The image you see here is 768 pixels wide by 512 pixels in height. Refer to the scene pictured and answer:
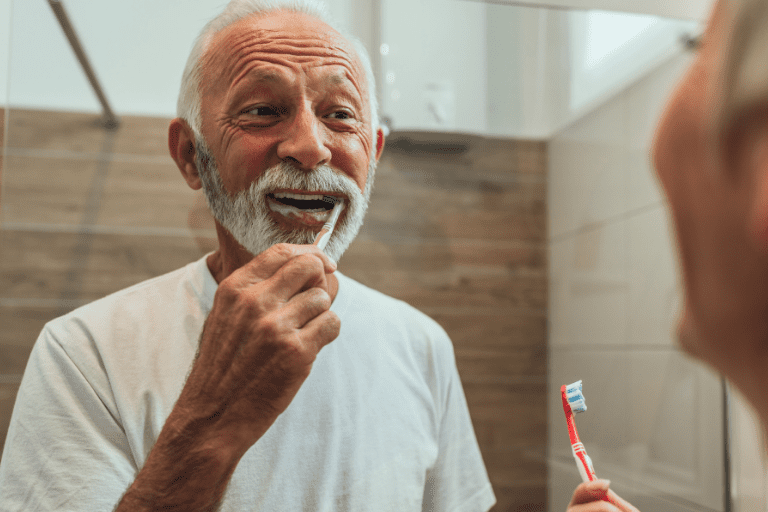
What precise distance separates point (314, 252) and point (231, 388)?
0.15 metres

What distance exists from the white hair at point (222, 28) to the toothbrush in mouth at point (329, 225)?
0.44 feet

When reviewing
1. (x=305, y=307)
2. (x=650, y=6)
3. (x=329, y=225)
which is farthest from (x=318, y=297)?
(x=650, y=6)

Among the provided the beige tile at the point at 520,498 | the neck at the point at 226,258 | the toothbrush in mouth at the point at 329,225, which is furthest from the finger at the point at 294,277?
the beige tile at the point at 520,498

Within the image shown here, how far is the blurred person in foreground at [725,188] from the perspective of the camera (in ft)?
0.67

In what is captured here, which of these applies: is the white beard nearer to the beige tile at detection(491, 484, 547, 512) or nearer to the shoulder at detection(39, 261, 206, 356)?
the shoulder at detection(39, 261, 206, 356)

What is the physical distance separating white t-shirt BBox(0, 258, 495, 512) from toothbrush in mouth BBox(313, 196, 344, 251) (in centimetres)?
17

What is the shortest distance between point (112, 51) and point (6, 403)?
0.53 metres

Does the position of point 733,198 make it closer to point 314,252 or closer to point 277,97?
point 314,252

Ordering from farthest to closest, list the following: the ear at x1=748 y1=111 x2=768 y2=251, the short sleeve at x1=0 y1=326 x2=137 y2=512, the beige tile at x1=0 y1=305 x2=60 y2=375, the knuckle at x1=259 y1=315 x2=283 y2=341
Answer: the beige tile at x1=0 y1=305 x2=60 y2=375
the short sleeve at x1=0 y1=326 x2=137 y2=512
the knuckle at x1=259 y1=315 x2=283 y2=341
the ear at x1=748 y1=111 x2=768 y2=251

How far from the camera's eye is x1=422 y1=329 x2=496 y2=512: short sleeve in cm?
80

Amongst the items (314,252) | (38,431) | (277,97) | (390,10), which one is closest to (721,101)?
(314,252)

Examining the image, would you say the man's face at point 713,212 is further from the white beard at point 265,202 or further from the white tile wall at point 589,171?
the white tile wall at point 589,171

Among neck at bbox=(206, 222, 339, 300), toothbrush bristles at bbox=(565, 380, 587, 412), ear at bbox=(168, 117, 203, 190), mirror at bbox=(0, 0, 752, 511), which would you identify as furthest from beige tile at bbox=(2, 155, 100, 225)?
toothbrush bristles at bbox=(565, 380, 587, 412)

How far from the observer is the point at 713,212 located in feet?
0.74
